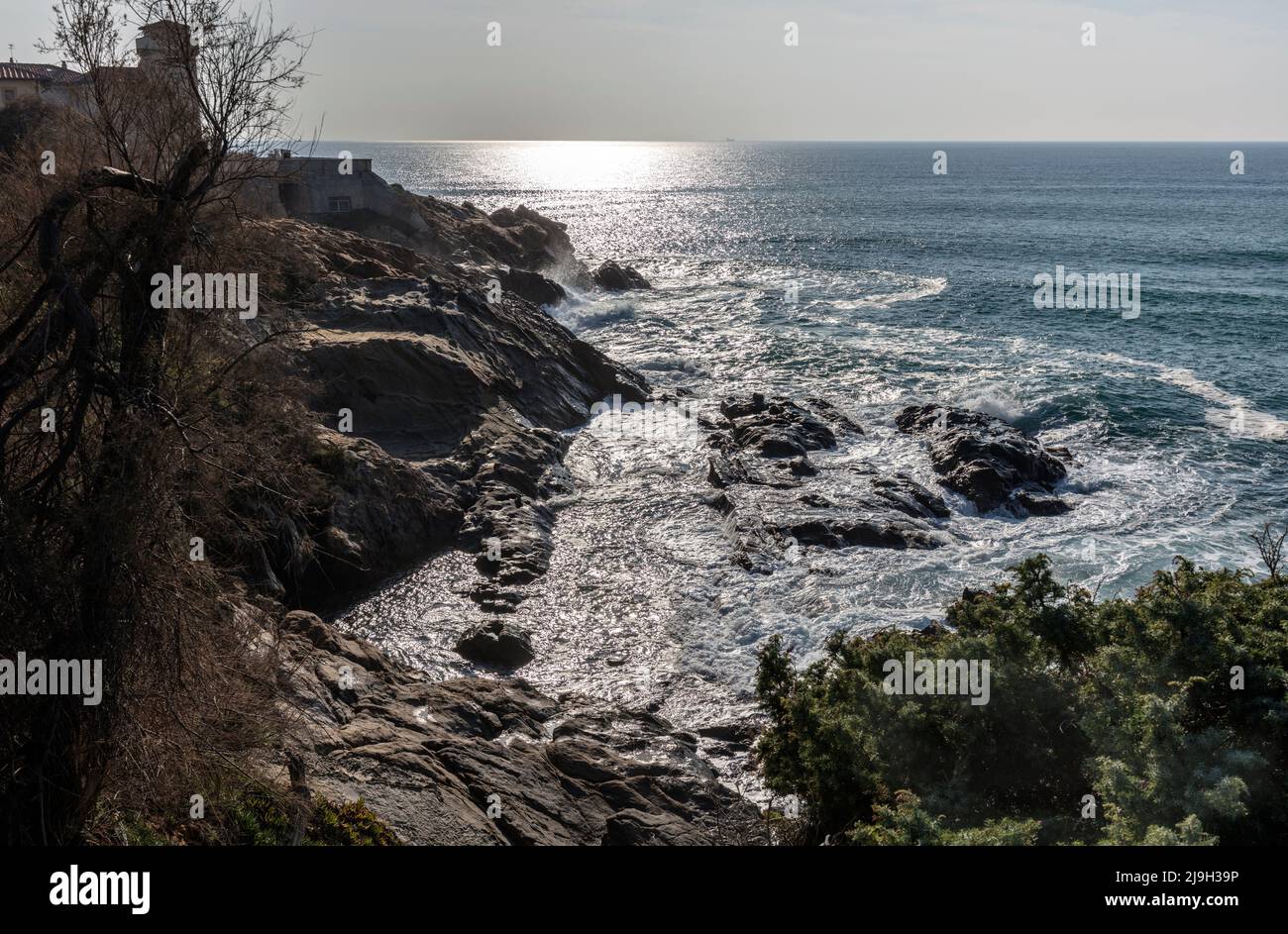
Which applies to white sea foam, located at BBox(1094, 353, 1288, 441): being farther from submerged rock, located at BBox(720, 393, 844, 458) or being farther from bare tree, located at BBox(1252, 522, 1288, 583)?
submerged rock, located at BBox(720, 393, 844, 458)

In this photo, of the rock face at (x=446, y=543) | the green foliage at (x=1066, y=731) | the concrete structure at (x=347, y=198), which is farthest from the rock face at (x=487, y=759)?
the concrete structure at (x=347, y=198)

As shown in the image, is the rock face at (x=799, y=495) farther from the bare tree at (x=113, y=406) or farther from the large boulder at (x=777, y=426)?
the bare tree at (x=113, y=406)

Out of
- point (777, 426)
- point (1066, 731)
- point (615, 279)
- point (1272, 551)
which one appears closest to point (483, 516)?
point (777, 426)

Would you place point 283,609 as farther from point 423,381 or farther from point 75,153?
point 423,381

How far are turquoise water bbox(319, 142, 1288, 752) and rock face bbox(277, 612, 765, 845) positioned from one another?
7.22 feet

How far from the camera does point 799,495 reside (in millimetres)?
32781

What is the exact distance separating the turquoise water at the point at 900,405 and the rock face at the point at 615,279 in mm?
3275

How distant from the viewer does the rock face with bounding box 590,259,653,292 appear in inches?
2889

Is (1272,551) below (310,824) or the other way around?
the other way around

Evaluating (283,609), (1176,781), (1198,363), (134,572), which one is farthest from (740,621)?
(1198,363)

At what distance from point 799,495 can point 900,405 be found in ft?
44.9

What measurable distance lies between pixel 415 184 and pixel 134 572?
195703 millimetres

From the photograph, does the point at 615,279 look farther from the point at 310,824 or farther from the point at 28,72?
the point at 310,824

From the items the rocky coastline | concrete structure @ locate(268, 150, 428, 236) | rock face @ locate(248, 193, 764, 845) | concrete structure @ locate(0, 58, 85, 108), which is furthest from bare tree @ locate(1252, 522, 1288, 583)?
concrete structure @ locate(0, 58, 85, 108)
